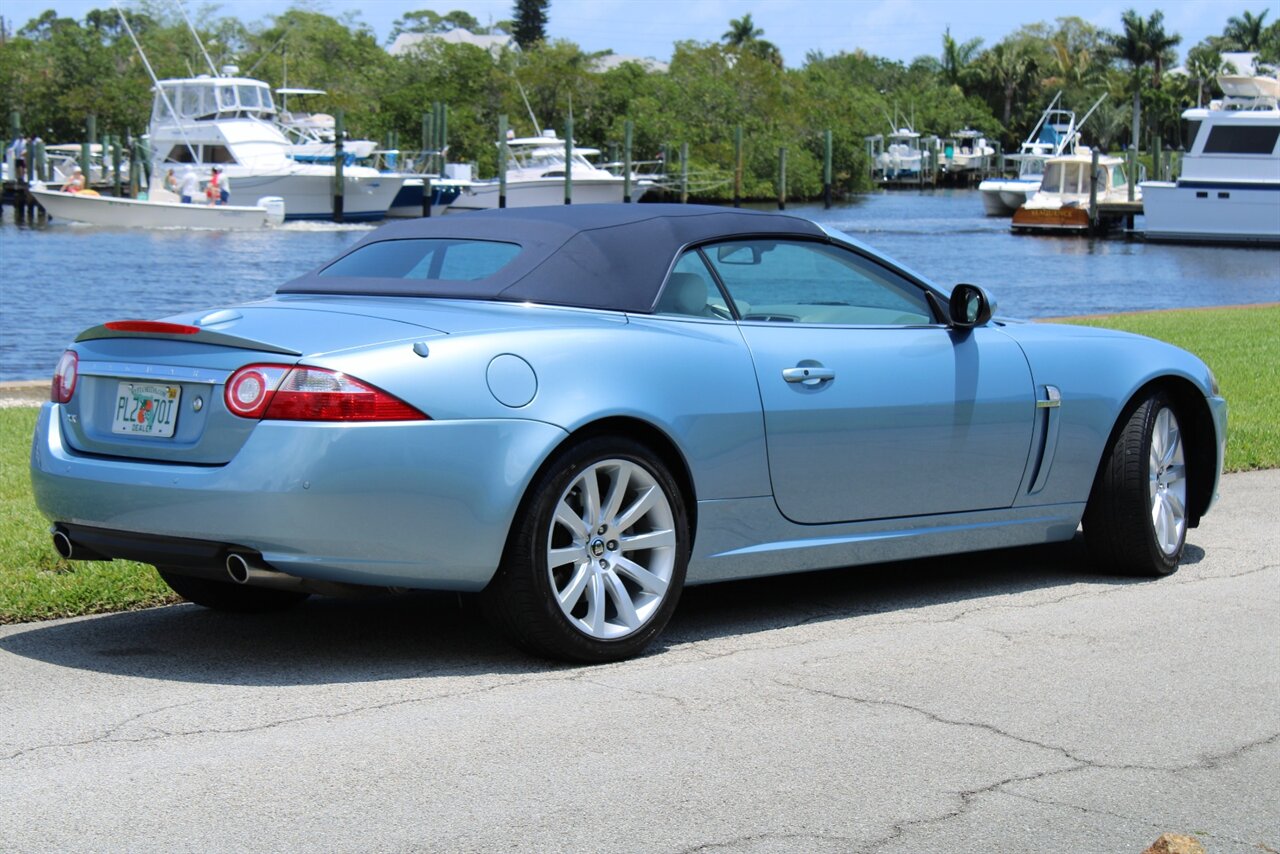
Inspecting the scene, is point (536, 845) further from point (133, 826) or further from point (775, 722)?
point (775, 722)

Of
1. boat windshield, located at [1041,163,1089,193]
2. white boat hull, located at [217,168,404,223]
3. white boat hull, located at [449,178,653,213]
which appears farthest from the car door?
boat windshield, located at [1041,163,1089,193]

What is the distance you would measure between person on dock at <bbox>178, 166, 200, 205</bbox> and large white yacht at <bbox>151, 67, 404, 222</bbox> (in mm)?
487

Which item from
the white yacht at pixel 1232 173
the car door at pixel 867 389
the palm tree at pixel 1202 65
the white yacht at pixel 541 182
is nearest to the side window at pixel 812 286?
the car door at pixel 867 389

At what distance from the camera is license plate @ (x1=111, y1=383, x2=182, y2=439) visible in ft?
17.2

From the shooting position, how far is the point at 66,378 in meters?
5.62

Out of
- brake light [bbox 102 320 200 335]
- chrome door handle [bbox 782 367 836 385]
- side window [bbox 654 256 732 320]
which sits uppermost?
side window [bbox 654 256 732 320]

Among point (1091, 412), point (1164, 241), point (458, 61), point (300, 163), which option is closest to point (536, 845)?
point (1091, 412)

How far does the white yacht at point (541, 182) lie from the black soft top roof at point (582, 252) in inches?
2327

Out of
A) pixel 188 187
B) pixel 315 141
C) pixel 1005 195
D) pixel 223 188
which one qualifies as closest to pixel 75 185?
pixel 188 187

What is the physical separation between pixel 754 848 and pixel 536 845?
1.55 ft

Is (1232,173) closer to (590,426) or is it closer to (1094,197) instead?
(1094,197)

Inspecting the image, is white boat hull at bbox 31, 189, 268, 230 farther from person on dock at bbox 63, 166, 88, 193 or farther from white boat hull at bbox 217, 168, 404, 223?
white boat hull at bbox 217, 168, 404, 223

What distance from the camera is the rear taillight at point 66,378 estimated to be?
5.58 metres

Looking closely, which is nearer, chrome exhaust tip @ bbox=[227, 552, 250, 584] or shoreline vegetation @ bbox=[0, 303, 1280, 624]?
chrome exhaust tip @ bbox=[227, 552, 250, 584]
